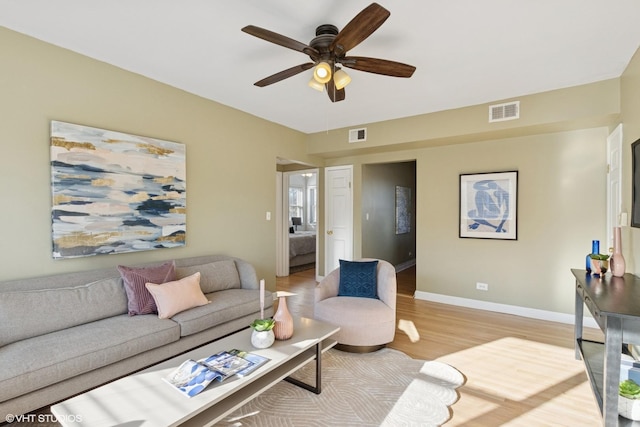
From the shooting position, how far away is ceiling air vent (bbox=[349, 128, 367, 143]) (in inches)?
183

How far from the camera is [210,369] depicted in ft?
5.56

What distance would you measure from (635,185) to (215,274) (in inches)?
149

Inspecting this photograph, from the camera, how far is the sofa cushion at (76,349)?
5.49 feet

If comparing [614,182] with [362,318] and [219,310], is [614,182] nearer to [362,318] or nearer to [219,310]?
[362,318]

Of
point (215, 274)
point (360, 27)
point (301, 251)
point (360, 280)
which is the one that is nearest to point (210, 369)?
point (215, 274)

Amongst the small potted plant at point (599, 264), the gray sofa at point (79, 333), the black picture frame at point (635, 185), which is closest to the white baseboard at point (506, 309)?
the small potted plant at point (599, 264)

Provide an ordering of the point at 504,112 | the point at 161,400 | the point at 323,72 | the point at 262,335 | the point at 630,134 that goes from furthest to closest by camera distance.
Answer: the point at 504,112 → the point at 630,134 → the point at 323,72 → the point at 262,335 → the point at 161,400

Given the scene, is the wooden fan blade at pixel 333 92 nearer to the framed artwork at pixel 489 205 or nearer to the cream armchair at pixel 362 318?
the cream armchair at pixel 362 318

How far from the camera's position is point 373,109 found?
400 cm

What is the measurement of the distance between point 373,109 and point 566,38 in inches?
80.3

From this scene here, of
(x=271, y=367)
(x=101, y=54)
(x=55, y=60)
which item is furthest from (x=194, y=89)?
(x=271, y=367)

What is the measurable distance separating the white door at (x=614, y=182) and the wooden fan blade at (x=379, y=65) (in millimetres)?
2401

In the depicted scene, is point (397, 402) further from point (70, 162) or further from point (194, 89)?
point (194, 89)

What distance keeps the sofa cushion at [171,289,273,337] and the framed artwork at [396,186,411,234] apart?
4.26 metres
